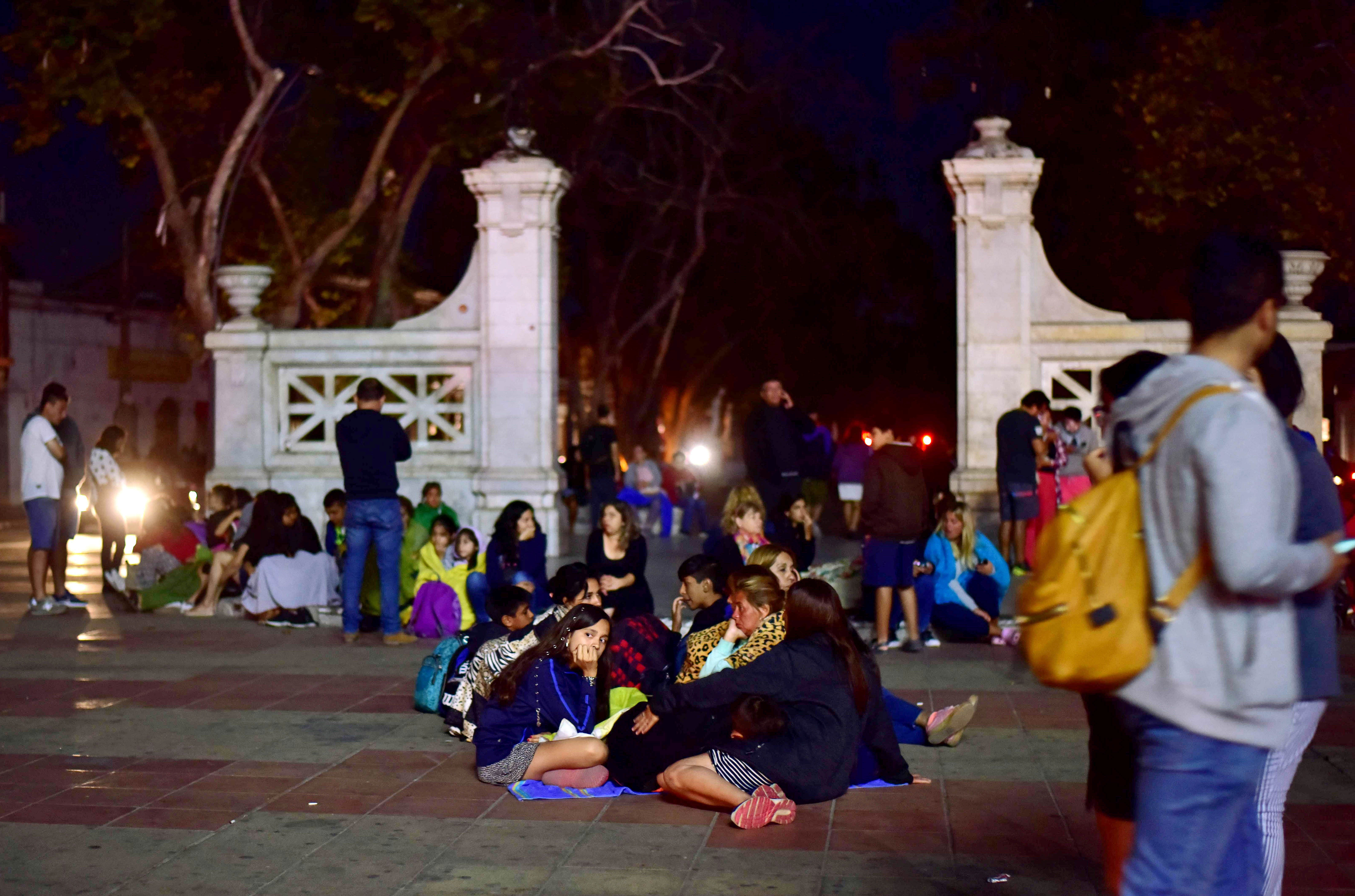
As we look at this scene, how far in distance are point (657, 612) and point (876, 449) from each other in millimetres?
2637

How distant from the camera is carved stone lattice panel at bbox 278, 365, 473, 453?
14375 millimetres

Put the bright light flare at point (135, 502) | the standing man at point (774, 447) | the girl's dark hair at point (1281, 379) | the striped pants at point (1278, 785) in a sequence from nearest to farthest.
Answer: the striped pants at point (1278, 785) < the girl's dark hair at point (1281, 379) < the standing man at point (774, 447) < the bright light flare at point (135, 502)

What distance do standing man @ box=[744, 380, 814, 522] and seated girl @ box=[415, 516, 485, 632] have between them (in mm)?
2653

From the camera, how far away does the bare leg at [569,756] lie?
6332 millimetres

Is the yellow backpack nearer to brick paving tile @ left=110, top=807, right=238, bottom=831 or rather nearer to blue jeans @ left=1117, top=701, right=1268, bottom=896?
blue jeans @ left=1117, top=701, right=1268, bottom=896

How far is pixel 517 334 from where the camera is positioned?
14.3 m

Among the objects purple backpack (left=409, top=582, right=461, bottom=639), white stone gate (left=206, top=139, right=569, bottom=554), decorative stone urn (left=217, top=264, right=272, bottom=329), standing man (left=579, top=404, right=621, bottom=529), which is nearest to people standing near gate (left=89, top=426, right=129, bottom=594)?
white stone gate (left=206, top=139, right=569, bottom=554)

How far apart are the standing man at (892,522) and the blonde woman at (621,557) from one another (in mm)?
1507

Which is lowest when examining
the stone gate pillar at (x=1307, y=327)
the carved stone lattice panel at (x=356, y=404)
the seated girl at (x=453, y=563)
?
the seated girl at (x=453, y=563)

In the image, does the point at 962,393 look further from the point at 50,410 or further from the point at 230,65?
the point at 230,65

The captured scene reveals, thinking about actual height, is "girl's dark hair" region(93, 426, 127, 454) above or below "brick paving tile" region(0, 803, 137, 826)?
above

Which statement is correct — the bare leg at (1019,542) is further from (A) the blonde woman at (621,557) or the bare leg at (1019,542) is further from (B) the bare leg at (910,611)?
(A) the blonde woman at (621,557)

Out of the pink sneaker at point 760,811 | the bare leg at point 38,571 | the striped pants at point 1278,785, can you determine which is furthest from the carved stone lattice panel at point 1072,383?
the striped pants at point 1278,785

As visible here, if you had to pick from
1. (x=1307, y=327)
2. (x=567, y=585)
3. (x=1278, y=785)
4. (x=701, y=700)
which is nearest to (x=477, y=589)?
(x=567, y=585)
